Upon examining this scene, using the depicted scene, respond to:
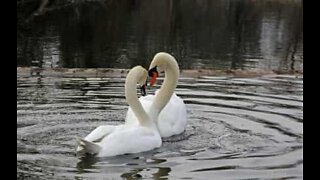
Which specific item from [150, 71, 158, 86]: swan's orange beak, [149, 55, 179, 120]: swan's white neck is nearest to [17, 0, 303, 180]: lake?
[149, 55, 179, 120]: swan's white neck

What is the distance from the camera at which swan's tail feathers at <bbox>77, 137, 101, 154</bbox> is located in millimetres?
6277

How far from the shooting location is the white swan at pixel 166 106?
7.57 metres

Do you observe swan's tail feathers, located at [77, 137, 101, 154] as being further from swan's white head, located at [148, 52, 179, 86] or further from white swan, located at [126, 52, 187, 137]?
swan's white head, located at [148, 52, 179, 86]

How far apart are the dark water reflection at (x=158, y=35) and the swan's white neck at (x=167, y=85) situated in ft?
Result: 33.4

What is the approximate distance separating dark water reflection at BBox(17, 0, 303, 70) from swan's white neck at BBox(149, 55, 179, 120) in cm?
1017

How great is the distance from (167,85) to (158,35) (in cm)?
2315

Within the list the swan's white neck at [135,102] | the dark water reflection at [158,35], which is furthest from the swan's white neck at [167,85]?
the dark water reflection at [158,35]

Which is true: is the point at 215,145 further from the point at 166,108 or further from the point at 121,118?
the point at 121,118

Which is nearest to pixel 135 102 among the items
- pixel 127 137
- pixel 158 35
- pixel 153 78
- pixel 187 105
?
pixel 153 78

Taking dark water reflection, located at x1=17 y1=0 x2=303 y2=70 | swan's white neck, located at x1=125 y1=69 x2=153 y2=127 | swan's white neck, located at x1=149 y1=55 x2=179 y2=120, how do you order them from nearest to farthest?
swan's white neck, located at x1=125 y1=69 x2=153 y2=127
swan's white neck, located at x1=149 y1=55 x2=179 y2=120
dark water reflection, located at x1=17 y1=0 x2=303 y2=70

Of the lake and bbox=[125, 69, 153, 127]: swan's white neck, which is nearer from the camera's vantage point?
the lake

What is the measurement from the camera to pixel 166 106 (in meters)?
7.95

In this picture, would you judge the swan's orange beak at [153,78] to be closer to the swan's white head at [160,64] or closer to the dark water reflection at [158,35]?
the swan's white head at [160,64]

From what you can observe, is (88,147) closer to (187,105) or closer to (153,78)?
(153,78)
